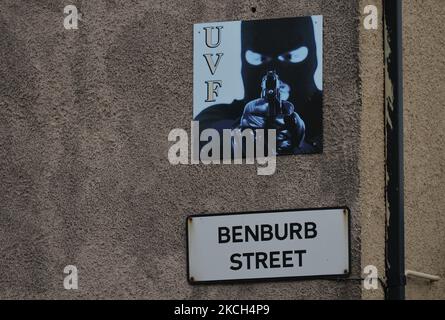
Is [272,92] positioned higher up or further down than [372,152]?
higher up

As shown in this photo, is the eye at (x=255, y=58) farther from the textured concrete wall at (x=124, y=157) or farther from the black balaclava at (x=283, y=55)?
the textured concrete wall at (x=124, y=157)

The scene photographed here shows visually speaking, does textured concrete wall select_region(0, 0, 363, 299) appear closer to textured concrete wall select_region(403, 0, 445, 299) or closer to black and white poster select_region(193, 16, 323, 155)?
black and white poster select_region(193, 16, 323, 155)

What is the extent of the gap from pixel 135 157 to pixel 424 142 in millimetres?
2016

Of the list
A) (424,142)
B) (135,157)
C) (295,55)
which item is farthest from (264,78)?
(424,142)

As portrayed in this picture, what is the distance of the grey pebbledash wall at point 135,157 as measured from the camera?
721 centimetres

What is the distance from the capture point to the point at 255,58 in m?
7.45

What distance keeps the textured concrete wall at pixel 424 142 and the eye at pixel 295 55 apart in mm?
829

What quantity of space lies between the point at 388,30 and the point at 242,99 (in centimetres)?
116

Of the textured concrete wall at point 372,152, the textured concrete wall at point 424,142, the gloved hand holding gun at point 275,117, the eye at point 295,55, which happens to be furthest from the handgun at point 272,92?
the textured concrete wall at point 424,142

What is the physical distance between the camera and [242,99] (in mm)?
7430

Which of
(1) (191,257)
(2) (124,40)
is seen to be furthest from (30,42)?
(1) (191,257)

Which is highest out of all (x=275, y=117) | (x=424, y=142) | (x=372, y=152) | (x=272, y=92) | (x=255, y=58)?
(x=255, y=58)

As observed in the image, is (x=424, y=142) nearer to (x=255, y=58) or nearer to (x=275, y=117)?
(x=275, y=117)
